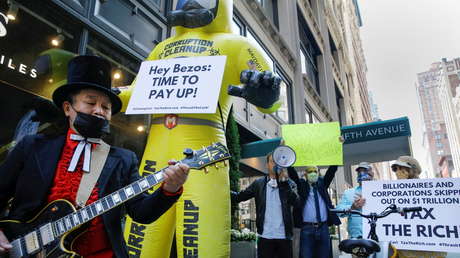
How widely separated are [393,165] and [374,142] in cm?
521

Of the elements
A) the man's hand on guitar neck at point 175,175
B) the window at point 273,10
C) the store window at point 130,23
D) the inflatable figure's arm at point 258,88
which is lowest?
the man's hand on guitar neck at point 175,175

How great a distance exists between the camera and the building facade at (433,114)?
143375 millimetres

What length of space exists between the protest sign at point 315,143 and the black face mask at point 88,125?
2780 mm

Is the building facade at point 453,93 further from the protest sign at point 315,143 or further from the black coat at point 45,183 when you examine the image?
the black coat at point 45,183

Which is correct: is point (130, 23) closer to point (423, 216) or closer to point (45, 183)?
point (45, 183)

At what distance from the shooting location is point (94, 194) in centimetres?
178

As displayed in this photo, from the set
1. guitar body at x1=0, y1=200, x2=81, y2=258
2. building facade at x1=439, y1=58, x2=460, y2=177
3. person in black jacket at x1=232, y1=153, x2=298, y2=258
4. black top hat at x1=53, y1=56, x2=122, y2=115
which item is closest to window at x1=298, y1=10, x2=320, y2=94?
person in black jacket at x1=232, y1=153, x2=298, y2=258

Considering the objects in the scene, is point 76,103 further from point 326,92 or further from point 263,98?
point 326,92

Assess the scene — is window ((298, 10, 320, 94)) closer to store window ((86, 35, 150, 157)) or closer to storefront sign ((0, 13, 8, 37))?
store window ((86, 35, 150, 157))

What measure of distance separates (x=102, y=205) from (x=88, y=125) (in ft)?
1.52

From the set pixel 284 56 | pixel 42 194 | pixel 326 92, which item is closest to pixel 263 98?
pixel 42 194

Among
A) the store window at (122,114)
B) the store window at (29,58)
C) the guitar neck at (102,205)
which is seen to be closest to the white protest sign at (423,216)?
the guitar neck at (102,205)

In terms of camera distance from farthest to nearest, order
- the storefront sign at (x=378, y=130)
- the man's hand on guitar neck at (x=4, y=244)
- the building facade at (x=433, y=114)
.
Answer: the building facade at (x=433, y=114), the storefront sign at (x=378, y=130), the man's hand on guitar neck at (x=4, y=244)

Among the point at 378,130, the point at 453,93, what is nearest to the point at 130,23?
the point at 378,130
